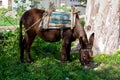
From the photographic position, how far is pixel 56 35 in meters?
7.74

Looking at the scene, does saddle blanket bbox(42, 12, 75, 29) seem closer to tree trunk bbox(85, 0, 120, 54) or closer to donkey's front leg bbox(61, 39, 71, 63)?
donkey's front leg bbox(61, 39, 71, 63)

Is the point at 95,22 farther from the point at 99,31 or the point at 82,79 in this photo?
the point at 82,79

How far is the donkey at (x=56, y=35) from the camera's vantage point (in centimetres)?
732

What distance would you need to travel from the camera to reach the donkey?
7.32 m

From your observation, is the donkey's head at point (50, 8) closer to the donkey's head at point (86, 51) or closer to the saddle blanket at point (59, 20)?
the saddle blanket at point (59, 20)

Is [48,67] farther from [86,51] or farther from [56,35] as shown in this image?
[86,51]

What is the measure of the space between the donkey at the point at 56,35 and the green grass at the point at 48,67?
32 centimetres

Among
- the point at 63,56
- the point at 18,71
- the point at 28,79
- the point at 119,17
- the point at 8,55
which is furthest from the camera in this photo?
the point at 119,17

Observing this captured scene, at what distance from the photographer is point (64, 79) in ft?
22.1

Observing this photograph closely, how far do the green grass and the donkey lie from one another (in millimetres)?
324

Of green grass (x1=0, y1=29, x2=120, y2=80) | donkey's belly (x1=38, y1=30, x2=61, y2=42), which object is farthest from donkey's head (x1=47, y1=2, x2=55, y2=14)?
green grass (x1=0, y1=29, x2=120, y2=80)

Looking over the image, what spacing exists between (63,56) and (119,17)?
2.63m

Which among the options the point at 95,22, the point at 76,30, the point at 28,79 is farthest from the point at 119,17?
the point at 28,79

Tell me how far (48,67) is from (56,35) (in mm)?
869
